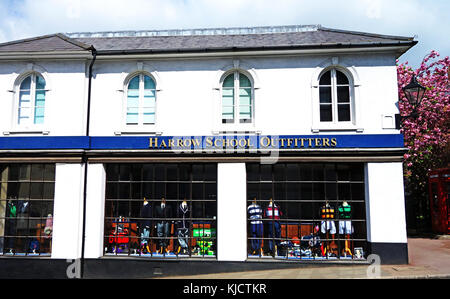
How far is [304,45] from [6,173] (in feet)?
32.3

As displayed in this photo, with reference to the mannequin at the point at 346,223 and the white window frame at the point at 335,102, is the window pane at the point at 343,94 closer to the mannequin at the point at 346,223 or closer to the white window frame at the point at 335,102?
the white window frame at the point at 335,102

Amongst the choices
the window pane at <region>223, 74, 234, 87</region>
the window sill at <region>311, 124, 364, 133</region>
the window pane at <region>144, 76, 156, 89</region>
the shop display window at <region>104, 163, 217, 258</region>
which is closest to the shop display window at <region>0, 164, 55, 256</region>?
the shop display window at <region>104, 163, 217, 258</region>

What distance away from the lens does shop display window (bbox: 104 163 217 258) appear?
9914 mm

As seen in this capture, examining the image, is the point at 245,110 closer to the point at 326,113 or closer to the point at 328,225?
the point at 326,113

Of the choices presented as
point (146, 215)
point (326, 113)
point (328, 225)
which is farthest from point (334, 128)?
point (146, 215)

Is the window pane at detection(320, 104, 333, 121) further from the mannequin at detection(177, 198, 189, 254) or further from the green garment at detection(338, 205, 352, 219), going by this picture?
the mannequin at detection(177, 198, 189, 254)

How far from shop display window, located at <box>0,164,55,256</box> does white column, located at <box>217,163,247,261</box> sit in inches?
201

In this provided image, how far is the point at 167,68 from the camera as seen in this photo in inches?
409

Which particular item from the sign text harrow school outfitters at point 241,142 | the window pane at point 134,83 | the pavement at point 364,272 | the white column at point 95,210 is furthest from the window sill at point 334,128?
the white column at point 95,210

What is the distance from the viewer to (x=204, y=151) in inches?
387

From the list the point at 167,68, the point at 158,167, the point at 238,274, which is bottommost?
the point at 238,274
